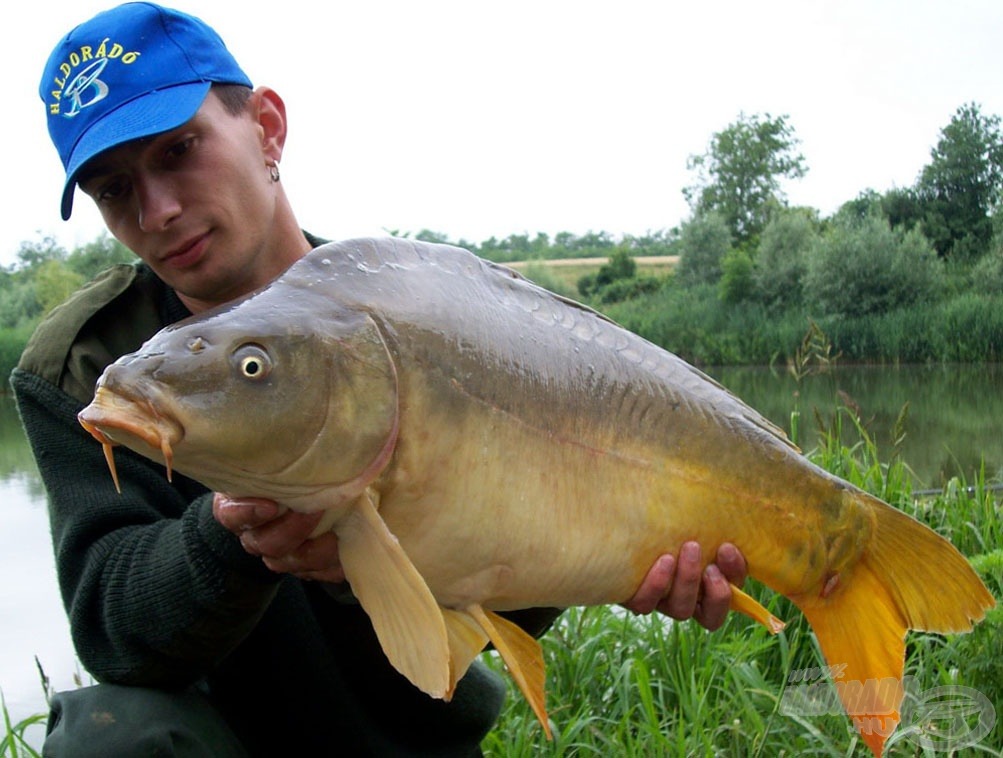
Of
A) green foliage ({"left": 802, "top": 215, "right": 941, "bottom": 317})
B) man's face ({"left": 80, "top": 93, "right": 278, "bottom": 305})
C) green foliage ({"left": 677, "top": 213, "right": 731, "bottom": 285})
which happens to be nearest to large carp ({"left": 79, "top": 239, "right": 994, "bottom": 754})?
man's face ({"left": 80, "top": 93, "right": 278, "bottom": 305})

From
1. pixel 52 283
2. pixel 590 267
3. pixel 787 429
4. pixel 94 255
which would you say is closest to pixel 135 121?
pixel 787 429

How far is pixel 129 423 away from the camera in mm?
963

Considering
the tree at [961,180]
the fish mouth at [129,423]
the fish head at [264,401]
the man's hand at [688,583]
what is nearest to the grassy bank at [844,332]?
the tree at [961,180]

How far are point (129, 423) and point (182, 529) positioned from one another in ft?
1.67

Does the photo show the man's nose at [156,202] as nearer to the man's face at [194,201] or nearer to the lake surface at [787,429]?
the man's face at [194,201]

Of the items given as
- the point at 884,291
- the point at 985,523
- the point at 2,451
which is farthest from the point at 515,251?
the point at 985,523

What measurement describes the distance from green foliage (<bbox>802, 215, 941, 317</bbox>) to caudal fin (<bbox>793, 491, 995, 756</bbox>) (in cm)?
1498

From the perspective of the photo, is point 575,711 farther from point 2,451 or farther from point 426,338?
point 2,451

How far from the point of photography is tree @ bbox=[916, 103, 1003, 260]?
67.8ft

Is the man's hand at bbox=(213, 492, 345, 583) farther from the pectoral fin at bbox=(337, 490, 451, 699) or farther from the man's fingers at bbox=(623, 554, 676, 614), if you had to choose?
the man's fingers at bbox=(623, 554, 676, 614)

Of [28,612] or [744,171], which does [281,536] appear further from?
[744,171]

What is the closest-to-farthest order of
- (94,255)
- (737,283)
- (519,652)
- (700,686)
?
(519,652), (700,686), (737,283), (94,255)

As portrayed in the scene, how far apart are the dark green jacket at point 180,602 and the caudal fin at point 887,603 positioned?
562 mm

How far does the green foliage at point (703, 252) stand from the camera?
2459cm
